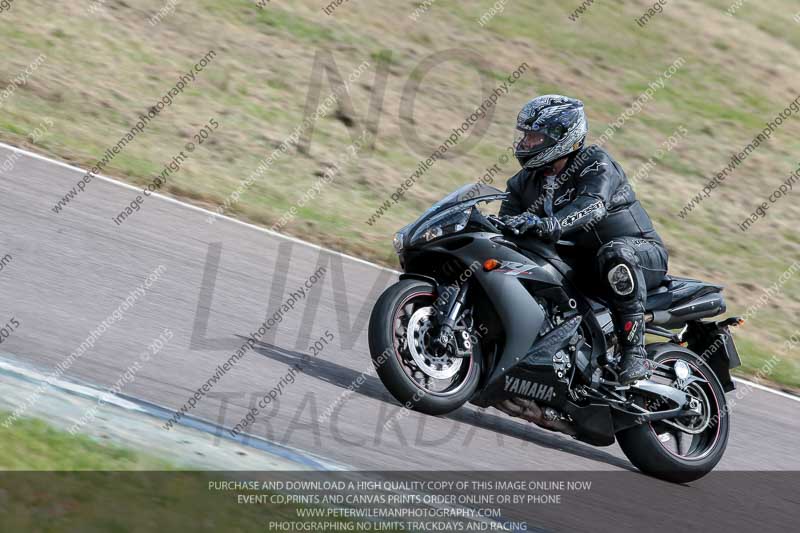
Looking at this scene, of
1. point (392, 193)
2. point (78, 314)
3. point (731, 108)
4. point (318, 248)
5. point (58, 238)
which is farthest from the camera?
point (731, 108)

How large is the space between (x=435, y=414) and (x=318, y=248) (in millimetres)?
4359

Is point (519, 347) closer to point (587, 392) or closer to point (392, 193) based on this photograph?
point (587, 392)

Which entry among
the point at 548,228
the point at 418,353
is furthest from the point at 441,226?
the point at 418,353

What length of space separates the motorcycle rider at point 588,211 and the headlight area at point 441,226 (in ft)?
0.96

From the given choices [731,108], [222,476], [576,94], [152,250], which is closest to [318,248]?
[152,250]

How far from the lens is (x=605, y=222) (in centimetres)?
720

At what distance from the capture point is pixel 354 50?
16.3 metres

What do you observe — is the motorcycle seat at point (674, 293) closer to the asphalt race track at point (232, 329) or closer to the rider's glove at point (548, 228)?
the rider's glove at point (548, 228)

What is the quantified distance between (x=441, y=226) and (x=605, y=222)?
1.10 m

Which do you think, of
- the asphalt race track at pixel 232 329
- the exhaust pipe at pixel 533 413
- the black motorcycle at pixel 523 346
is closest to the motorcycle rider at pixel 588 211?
the black motorcycle at pixel 523 346

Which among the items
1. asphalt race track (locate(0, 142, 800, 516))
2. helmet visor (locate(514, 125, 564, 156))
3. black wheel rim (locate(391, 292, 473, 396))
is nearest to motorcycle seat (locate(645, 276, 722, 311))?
asphalt race track (locate(0, 142, 800, 516))

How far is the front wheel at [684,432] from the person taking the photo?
→ 284 inches

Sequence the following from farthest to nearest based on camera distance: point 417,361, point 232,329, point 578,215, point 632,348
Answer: point 232,329 < point 632,348 < point 578,215 < point 417,361

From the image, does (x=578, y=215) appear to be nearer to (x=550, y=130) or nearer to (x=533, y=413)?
(x=550, y=130)
